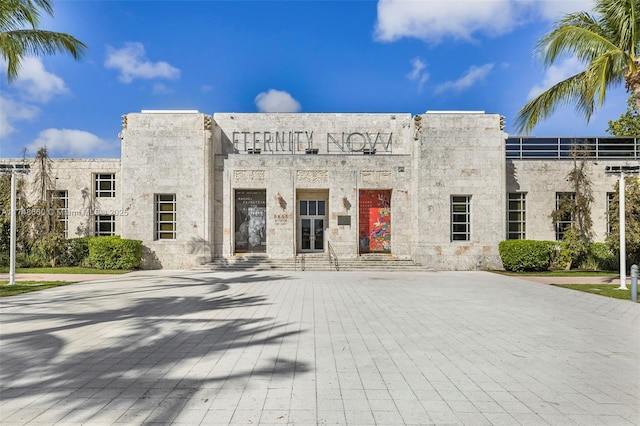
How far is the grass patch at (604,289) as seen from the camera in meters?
11.5

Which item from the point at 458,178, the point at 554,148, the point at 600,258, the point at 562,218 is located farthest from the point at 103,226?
the point at 600,258

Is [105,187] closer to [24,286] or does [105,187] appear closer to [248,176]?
[248,176]

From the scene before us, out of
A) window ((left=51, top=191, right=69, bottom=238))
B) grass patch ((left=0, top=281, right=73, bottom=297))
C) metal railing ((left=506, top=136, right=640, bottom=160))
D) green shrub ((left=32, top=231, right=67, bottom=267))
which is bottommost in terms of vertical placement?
grass patch ((left=0, top=281, right=73, bottom=297))

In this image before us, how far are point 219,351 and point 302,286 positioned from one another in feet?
25.1

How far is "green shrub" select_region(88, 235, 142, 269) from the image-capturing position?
19.3 metres

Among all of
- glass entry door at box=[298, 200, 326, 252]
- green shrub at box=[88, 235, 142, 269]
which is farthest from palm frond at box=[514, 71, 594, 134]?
green shrub at box=[88, 235, 142, 269]

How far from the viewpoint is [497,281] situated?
1537cm

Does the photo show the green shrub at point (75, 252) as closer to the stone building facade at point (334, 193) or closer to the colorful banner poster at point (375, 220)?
the stone building facade at point (334, 193)

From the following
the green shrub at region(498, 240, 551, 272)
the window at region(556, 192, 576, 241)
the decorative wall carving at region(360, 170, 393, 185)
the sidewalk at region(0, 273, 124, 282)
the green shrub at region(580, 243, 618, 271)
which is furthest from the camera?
the decorative wall carving at region(360, 170, 393, 185)

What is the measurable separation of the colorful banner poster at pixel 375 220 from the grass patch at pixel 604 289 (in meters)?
9.36

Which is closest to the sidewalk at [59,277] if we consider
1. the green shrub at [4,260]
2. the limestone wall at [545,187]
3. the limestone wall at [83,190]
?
the green shrub at [4,260]

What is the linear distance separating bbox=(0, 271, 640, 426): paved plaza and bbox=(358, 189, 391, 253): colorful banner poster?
10.8 meters

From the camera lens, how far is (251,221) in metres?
21.6

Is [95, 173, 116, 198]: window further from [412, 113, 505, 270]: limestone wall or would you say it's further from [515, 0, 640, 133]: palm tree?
[515, 0, 640, 133]: palm tree
